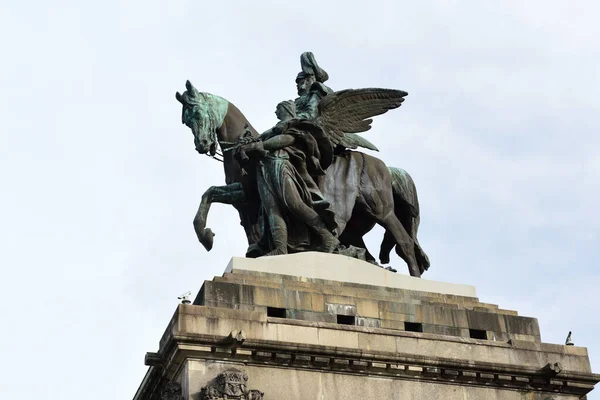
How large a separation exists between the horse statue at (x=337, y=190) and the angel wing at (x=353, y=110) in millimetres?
340

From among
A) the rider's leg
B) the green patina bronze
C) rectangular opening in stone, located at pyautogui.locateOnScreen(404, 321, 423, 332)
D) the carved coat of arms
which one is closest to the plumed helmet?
Answer: the green patina bronze

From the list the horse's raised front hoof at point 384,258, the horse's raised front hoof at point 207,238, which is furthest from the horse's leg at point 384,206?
the horse's raised front hoof at point 207,238

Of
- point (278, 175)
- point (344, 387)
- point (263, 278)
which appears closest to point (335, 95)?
point (278, 175)

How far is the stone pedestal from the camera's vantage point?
90.0 feet

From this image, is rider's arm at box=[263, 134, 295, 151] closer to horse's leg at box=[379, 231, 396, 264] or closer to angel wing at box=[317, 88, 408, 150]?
angel wing at box=[317, 88, 408, 150]

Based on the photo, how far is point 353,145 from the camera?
111ft

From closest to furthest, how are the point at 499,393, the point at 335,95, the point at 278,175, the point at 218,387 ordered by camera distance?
the point at 218,387
the point at 499,393
the point at 278,175
the point at 335,95

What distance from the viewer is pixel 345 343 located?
28.4m

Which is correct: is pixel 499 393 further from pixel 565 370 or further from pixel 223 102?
pixel 223 102

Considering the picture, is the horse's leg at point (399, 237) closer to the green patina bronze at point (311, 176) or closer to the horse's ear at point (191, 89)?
the green patina bronze at point (311, 176)

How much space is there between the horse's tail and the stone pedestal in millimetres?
2998

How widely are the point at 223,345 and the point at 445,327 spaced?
5.41m

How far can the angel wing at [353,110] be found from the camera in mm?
33500

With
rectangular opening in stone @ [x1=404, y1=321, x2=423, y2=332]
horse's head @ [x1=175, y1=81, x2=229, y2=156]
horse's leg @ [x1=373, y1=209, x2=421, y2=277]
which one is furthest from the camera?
horse's leg @ [x1=373, y1=209, x2=421, y2=277]
